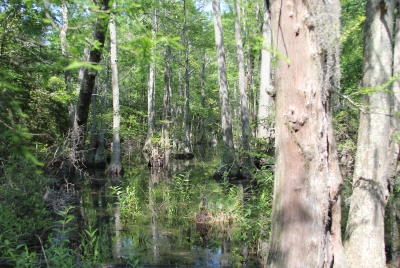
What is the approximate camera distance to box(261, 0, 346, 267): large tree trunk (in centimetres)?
236

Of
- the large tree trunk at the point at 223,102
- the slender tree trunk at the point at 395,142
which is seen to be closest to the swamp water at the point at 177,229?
the slender tree trunk at the point at 395,142

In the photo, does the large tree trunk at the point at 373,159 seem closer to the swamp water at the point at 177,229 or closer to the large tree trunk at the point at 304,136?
the swamp water at the point at 177,229

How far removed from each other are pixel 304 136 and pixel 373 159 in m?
2.34

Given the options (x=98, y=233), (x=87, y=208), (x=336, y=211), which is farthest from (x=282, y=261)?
(x=87, y=208)

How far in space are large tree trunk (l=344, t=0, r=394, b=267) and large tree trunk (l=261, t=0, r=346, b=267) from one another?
1.86m

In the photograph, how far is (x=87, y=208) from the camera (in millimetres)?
8812

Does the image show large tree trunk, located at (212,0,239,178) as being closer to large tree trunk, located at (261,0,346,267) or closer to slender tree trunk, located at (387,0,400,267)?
slender tree trunk, located at (387,0,400,267)

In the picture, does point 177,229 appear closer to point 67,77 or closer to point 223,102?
point 223,102

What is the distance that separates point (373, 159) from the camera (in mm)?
4238

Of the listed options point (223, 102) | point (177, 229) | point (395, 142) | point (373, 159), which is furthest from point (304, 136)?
point (223, 102)

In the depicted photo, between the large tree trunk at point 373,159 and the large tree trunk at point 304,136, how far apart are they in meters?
1.86

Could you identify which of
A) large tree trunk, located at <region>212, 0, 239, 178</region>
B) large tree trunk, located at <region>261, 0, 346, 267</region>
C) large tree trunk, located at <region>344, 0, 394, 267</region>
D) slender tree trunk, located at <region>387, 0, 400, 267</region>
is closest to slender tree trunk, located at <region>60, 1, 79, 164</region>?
large tree trunk, located at <region>261, 0, 346, 267</region>

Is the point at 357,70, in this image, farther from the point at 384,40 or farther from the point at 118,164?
the point at 118,164

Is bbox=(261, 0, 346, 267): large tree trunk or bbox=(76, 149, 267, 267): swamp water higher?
bbox=(261, 0, 346, 267): large tree trunk
